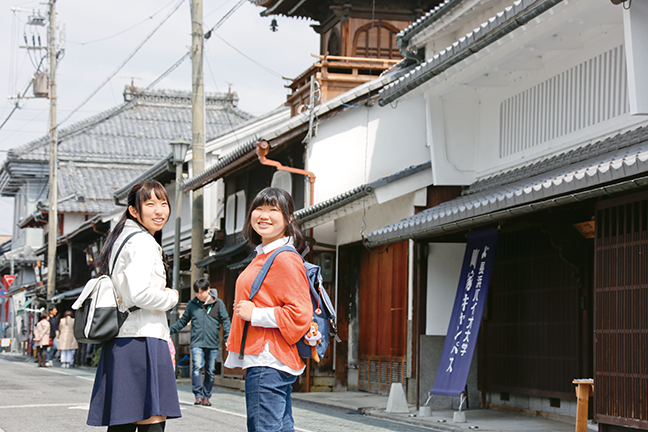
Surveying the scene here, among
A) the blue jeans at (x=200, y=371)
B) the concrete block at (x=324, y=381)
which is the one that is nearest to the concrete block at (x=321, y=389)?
the concrete block at (x=324, y=381)

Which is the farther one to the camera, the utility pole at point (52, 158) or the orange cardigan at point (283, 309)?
the utility pole at point (52, 158)

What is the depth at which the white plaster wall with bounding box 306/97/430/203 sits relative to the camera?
16797 mm

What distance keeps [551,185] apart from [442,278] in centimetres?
503

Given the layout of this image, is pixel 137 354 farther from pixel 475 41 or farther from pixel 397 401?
pixel 397 401

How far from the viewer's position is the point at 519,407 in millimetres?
12344

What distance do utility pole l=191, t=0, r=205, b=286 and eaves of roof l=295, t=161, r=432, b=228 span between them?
3617 mm

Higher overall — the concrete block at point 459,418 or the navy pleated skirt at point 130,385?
the navy pleated skirt at point 130,385

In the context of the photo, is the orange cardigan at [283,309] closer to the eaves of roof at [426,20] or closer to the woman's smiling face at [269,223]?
the woman's smiling face at [269,223]

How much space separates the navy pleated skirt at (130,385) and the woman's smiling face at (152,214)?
0.72 m

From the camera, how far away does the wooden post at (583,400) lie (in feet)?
28.9

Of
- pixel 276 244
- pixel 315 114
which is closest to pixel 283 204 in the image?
pixel 276 244

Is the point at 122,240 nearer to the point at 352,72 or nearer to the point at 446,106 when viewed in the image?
the point at 446,106

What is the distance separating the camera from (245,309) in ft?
15.3

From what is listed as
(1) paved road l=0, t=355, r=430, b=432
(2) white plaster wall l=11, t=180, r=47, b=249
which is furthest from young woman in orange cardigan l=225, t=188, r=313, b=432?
(2) white plaster wall l=11, t=180, r=47, b=249
